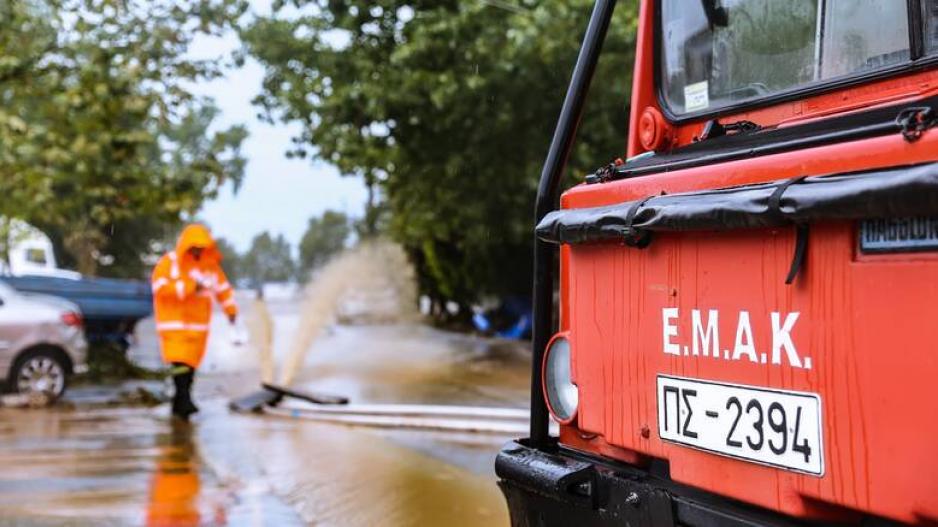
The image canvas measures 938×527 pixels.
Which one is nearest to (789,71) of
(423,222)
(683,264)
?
(683,264)

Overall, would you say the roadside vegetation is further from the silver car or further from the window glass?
the window glass

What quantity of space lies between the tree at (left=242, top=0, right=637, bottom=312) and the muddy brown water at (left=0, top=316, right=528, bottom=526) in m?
4.01

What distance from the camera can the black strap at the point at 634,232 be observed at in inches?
106

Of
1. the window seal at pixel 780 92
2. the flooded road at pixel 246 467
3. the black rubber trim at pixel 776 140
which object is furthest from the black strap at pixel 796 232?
the flooded road at pixel 246 467

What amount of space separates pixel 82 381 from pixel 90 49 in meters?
4.29

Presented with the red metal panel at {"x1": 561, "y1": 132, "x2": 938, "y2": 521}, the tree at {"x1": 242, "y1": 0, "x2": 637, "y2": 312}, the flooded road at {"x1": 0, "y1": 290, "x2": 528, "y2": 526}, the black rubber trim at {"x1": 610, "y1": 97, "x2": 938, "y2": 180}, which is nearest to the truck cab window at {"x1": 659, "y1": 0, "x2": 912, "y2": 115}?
the black rubber trim at {"x1": 610, "y1": 97, "x2": 938, "y2": 180}

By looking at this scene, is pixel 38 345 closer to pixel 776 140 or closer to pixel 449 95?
pixel 449 95

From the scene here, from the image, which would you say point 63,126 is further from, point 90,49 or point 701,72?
point 701,72

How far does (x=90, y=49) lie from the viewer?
10.3 meters

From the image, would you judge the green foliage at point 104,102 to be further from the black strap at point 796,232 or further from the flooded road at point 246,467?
the black strap at point 796,232

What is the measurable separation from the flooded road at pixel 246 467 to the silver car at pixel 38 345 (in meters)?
0.61

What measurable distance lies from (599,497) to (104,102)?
8.92 m

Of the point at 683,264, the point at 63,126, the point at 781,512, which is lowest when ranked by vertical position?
the point at 781,512

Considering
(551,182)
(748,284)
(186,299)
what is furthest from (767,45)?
(186,299)
